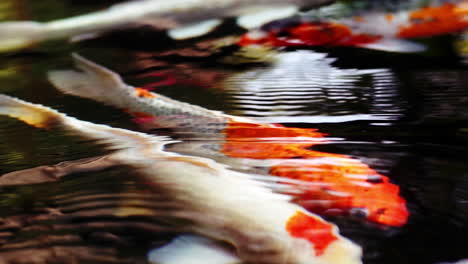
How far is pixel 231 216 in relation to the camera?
1.16ft

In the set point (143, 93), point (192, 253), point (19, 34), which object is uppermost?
point (19, 34)

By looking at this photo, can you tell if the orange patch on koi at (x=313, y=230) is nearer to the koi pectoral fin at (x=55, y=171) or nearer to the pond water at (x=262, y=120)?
the pond water at (x=262, y=120)

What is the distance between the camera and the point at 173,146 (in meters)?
0.47

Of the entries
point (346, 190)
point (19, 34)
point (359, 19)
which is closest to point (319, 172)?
point (346, 190)

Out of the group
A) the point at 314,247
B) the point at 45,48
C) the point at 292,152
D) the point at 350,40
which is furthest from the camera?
the point at 45,48

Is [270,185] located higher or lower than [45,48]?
lower

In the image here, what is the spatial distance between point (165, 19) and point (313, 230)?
2.21 feet

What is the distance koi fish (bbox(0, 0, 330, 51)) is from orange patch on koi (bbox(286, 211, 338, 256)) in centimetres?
56

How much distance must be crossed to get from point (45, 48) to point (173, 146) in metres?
0.50

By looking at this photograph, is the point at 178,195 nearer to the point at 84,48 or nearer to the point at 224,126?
the point at 224,126

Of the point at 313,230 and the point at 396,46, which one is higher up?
the point at 396,46

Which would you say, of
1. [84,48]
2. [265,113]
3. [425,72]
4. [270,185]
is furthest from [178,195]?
[84,48]

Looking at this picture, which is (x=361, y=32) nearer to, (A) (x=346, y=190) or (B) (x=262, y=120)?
(B) (x=262, y=120)

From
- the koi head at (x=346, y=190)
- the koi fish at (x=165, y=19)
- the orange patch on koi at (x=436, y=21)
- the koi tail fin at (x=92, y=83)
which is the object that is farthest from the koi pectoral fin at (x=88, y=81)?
the orange patch on koi at (x=436, y=21)
